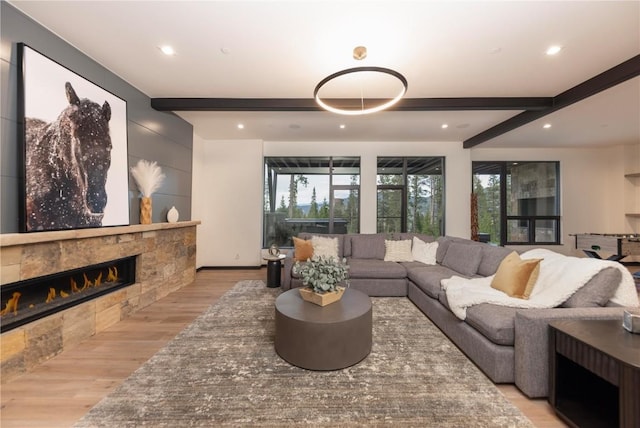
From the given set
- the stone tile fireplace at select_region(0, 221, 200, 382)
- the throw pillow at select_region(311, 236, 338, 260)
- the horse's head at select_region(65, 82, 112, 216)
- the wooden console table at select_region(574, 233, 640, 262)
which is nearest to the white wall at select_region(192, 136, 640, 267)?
the wooden console table at select_region(574, 233, 640, 262)

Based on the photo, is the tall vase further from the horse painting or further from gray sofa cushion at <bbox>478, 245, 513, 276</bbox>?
gray sofa cushion at <bbox>478, 245, 513, 276</bbox>

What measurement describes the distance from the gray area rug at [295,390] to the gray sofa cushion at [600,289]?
0.98m

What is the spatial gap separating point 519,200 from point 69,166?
8.50 meters

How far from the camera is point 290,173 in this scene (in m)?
5.93

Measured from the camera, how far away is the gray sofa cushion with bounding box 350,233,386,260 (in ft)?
14.3

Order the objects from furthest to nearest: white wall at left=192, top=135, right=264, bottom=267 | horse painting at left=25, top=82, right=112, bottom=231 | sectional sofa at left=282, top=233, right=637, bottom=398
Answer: white wall at left=192, top=135, right=264, bottom=267 < horse painting at left=25, top=82, right=112, bottom=231 < sectional sofa at left=282, top=233, right=637, bottom=398

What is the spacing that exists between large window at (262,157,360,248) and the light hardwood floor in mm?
3074

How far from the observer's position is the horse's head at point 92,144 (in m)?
2.43

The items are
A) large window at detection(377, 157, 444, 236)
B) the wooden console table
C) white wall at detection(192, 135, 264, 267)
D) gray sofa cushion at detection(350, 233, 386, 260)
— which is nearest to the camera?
gray sofa cushion at detection(350, 233, 386, 260)

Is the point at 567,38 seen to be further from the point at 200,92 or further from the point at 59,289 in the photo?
the point at 59,289

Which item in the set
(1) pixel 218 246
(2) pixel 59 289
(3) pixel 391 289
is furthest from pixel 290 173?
(2) pixel 59 289

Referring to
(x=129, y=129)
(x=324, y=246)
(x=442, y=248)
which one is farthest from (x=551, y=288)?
(x=129, y=129)

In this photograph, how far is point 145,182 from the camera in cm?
333

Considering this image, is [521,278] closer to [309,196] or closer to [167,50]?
[167,50]
